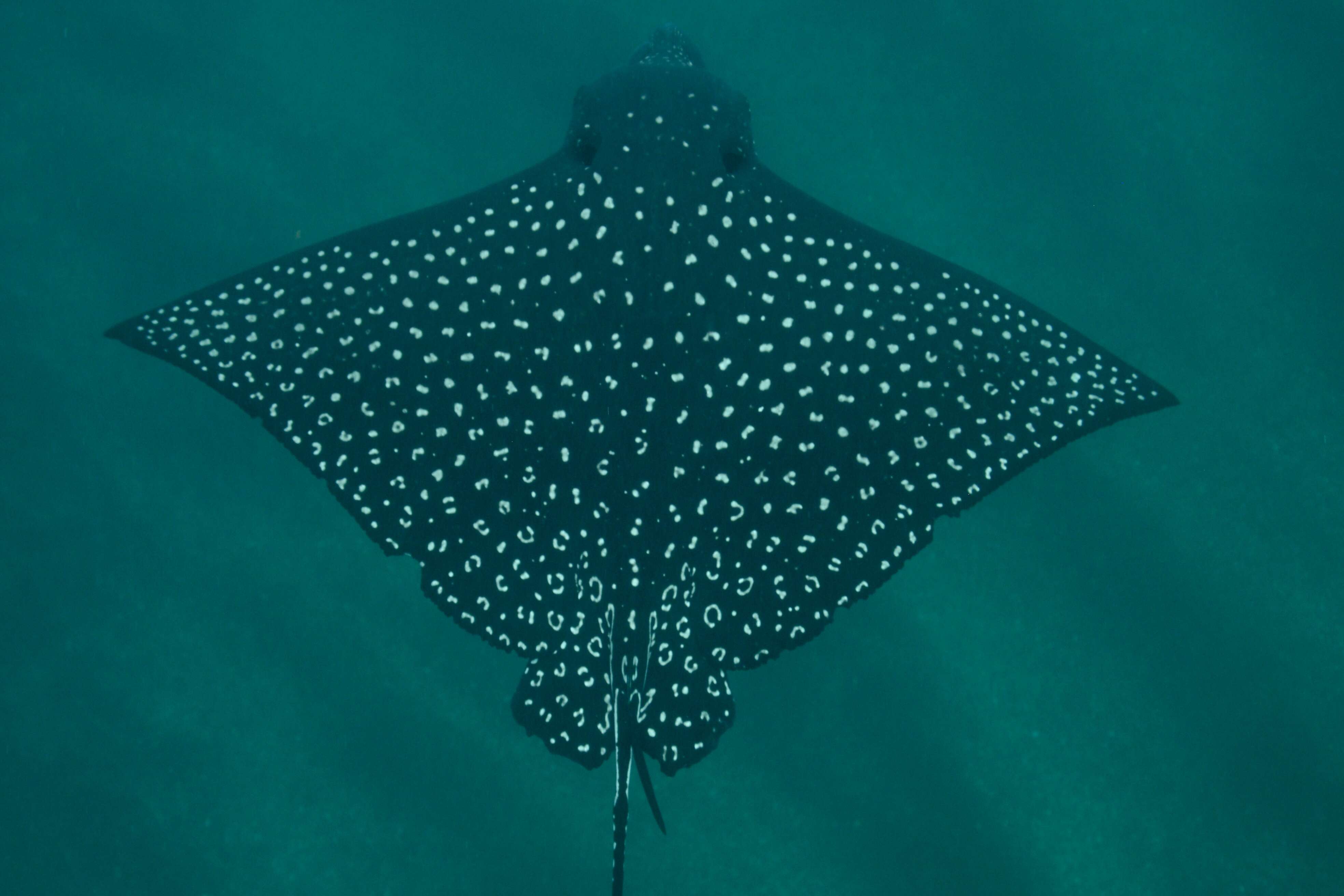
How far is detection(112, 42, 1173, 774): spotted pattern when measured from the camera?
258cm

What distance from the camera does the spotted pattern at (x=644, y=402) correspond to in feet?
8.46

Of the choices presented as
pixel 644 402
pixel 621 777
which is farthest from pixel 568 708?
pixel 644 402

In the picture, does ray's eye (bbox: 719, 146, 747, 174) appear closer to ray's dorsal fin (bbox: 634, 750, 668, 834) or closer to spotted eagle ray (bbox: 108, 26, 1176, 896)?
spotted eagle ray (bbox: 108, 26, 1176, 896)

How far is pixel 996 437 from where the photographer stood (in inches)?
106

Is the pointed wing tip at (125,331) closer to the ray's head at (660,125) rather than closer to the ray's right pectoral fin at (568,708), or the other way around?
the ray's head at (660,125)

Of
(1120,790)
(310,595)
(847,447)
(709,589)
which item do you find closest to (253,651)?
(310,595)

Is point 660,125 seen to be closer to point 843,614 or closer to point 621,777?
point 621,777

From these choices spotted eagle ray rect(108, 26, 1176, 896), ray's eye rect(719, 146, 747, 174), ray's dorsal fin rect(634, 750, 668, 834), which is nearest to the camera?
ray's dorsal fin rect(634, 750, 668, 834)

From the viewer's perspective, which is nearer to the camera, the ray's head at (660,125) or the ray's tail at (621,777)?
the ray's tail at (621,777)

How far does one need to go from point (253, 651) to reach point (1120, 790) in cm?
449

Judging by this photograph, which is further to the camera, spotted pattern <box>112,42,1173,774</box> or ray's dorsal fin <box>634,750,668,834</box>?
spotted pattern <box>112,42,1173,774</box>

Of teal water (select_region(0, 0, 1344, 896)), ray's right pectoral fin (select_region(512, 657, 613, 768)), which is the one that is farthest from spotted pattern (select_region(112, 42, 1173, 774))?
teal water (select_region(0, 0, 1344, 896))

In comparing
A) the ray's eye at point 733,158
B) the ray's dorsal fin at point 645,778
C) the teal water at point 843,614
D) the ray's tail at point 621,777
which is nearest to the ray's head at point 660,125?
the ray's eye at point 733,158

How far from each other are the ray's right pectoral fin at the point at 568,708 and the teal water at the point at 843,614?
6.40 feet
